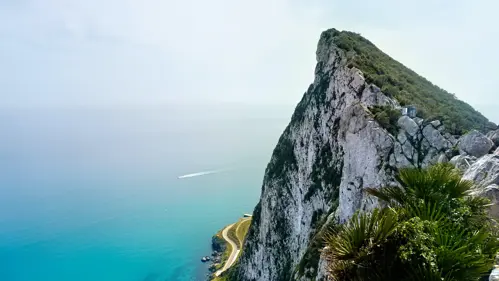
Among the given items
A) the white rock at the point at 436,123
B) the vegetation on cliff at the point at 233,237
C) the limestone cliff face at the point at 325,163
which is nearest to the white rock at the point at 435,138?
the limestone cliff face at the point at 325,163

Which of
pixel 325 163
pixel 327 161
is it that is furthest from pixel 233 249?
pixel 327 161

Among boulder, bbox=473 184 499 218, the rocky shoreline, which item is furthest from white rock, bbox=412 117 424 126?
the rocky shoreline

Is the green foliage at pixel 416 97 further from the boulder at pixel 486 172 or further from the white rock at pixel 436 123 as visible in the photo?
the boulder at pixel 486 172

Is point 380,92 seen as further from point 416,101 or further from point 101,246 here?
point 101,246

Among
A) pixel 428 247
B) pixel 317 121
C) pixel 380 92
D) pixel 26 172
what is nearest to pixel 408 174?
pixel 428 247

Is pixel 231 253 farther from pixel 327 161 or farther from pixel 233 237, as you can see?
pixel 327 161

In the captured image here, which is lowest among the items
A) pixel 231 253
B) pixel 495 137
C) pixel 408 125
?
pixel 231 253

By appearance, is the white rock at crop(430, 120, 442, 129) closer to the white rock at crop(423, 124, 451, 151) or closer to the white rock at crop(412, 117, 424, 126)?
the white rock at crop(423, 124, 451, 151)
